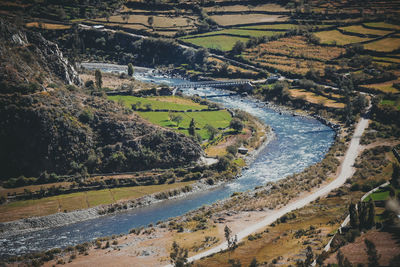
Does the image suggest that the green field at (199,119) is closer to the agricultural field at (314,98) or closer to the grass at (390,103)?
the agricultural field at (314,98)

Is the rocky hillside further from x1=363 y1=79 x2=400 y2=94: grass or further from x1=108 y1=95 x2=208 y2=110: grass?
x1=363 y1=79 x2=400 y2=94: grass

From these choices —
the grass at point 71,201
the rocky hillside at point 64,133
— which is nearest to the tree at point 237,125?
the rocky hillside at point 64,133

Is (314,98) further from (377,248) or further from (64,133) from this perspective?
(377,248)

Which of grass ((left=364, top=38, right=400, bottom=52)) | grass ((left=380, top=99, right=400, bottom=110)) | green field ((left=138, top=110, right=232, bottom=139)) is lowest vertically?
green field ((left=138, top=110, right=232, bottom=139))

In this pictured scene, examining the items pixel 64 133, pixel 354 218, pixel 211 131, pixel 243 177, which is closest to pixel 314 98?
pixel 211 131

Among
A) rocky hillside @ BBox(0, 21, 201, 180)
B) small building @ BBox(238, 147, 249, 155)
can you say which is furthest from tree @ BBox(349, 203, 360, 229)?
small building @ BBox(238, 147, 249, 155)

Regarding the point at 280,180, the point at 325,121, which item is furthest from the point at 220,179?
the point at 325,121
